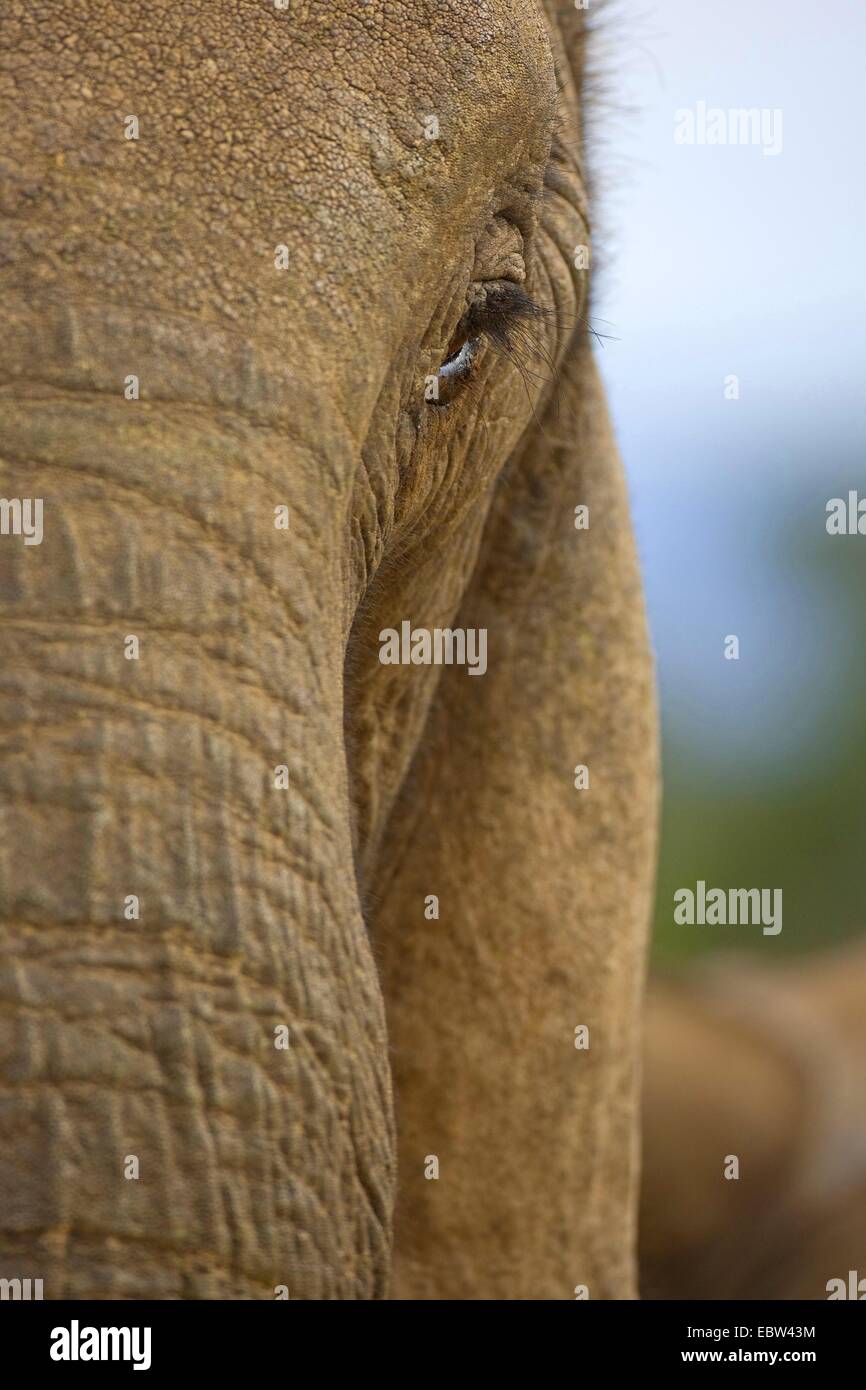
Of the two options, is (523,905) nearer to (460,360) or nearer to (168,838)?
(460,360)

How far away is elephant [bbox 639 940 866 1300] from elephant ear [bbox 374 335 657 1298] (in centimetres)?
105

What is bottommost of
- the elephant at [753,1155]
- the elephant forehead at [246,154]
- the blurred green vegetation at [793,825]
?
the elephant at [753,1155]

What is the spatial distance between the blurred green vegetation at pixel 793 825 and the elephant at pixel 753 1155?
15.1ft

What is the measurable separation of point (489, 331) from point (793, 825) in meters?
8.37

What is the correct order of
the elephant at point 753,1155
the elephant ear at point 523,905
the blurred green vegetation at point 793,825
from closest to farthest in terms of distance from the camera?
the elephant ear at point 523,905, the elephant at point 753,1155, the blurred green vegetation at point 793,825

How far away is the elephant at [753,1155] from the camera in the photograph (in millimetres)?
3553

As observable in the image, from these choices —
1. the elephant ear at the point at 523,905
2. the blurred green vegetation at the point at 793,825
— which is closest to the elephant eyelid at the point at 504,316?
the elephant ear at the point at 523,905

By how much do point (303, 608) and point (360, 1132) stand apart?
1.45 feet

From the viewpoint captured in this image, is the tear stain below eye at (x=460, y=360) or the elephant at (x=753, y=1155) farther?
the elephant at (x=753, y=1155)

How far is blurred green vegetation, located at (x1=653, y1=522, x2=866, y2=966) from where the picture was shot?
9.30m

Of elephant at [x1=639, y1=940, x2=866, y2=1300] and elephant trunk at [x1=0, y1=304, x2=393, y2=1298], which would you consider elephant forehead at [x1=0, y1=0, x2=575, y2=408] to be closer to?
elephant trunk at [x1=0, y1=304, x2=393, y2=1298]

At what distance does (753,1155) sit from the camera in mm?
3807

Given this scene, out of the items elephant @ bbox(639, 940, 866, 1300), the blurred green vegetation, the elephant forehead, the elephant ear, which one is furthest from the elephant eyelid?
the blurred green vegetation

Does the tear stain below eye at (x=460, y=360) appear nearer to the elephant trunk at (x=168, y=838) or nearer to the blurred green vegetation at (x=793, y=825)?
the elephant trunk at (x=168, y=838)
